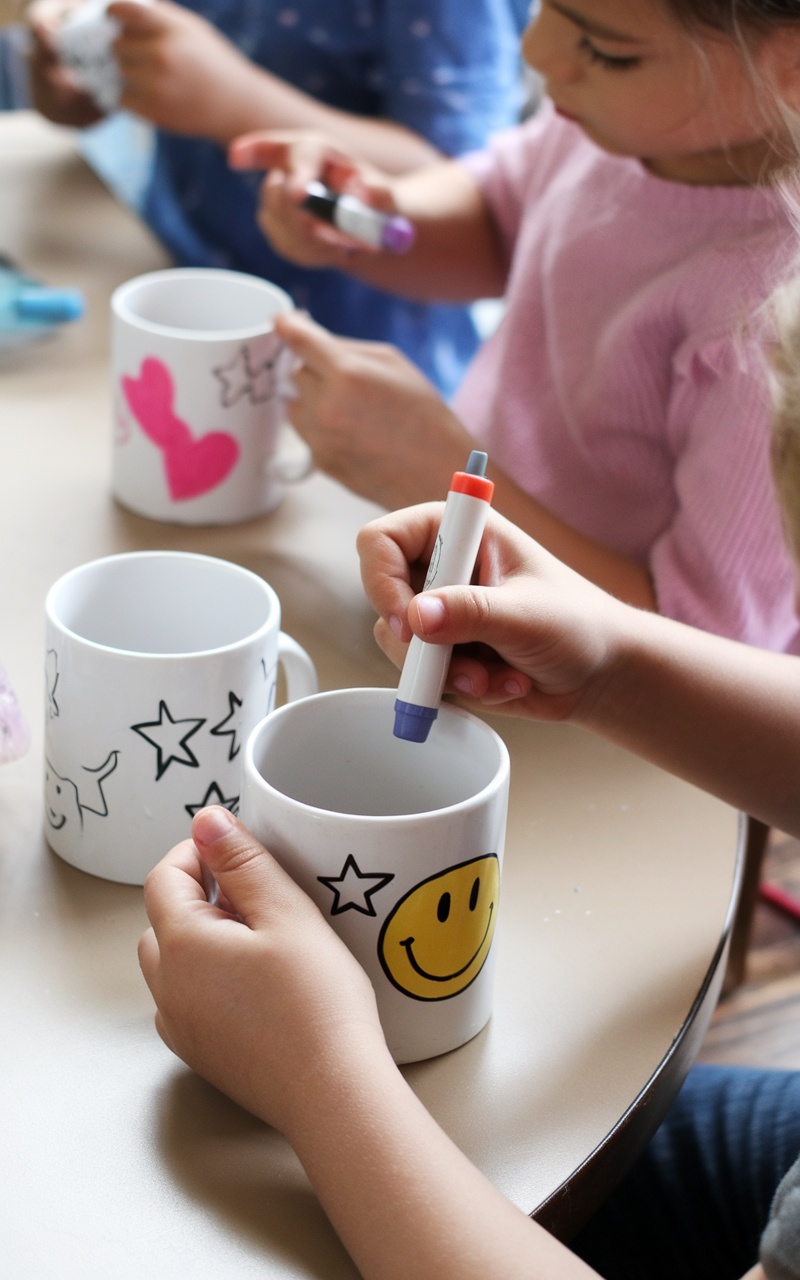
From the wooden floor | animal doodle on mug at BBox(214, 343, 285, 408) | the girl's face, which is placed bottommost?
the wooden floor

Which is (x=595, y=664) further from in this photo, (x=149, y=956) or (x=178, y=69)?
(x=178, y=69)

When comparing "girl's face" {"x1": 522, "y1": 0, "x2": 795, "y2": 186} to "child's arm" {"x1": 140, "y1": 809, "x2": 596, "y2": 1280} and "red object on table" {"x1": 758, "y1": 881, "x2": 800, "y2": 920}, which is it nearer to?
"child's arm" {"x1": 140, "y1": 809, "x2": 596, "y2": 1280}

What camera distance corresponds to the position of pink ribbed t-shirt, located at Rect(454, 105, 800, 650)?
2.35 ft

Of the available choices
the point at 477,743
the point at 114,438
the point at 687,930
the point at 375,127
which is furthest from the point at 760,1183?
the point at 375,127

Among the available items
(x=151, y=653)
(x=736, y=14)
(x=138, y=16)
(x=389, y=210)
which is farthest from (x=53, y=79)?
(x=151, y=653)

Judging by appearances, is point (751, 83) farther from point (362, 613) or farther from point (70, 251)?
point (70, 251)

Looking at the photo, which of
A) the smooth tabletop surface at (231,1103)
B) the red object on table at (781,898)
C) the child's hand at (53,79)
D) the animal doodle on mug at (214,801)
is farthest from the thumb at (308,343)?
the red object on table at (781,898)

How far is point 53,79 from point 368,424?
2.24ft

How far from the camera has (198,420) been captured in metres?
0.71

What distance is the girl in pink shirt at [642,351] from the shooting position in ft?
2.31

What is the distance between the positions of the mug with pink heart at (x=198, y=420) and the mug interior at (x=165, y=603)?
0.59ft

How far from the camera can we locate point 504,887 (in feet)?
1.72

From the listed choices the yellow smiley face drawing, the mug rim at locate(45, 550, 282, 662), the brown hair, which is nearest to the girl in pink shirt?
the brown hair

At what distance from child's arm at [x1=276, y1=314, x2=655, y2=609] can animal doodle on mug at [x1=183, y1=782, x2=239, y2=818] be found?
0.28 meters
